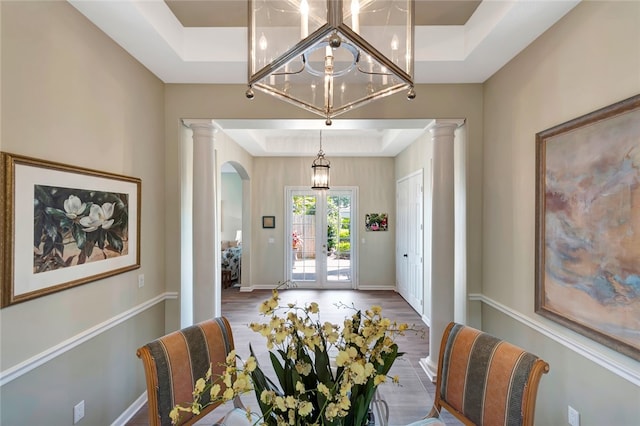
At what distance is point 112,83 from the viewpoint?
2.08 meters

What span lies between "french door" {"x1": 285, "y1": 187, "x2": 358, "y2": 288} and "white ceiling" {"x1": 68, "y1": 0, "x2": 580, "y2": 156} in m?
3.22

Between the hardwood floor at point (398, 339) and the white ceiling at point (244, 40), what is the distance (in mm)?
1954

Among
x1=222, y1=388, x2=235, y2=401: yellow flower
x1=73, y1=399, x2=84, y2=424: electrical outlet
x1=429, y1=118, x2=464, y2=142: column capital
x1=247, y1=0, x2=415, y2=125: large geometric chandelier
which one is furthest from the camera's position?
x1=429, y1=118, x2=464, y2=142: column capital

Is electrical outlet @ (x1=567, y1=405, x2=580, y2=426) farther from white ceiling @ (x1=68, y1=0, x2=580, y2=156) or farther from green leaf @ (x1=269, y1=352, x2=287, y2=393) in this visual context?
white ceiling @ (x1=68, y1=0, x2=580, y2=156)

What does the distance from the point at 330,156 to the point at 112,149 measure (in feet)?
14.1

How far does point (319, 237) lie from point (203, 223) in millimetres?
3618

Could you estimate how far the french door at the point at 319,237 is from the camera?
6168 millimetres

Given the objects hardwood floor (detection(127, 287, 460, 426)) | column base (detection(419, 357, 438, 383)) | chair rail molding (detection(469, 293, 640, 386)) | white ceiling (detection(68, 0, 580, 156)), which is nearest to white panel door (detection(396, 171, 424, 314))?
hardwood floor (detection(127, 287, 460, 426))

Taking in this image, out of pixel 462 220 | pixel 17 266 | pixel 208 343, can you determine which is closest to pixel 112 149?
pixel 17 266

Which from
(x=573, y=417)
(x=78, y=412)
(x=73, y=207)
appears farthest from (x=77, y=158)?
(x=573, y=417)

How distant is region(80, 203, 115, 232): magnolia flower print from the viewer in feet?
6.02

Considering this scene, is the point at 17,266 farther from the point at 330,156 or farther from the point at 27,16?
the point at 330,156

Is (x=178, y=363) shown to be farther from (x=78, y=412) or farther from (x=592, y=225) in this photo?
(x=592, y=225)

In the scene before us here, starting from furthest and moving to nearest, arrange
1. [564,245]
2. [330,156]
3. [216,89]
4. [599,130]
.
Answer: [330,156], [216,89], [564,245], [599,130]
